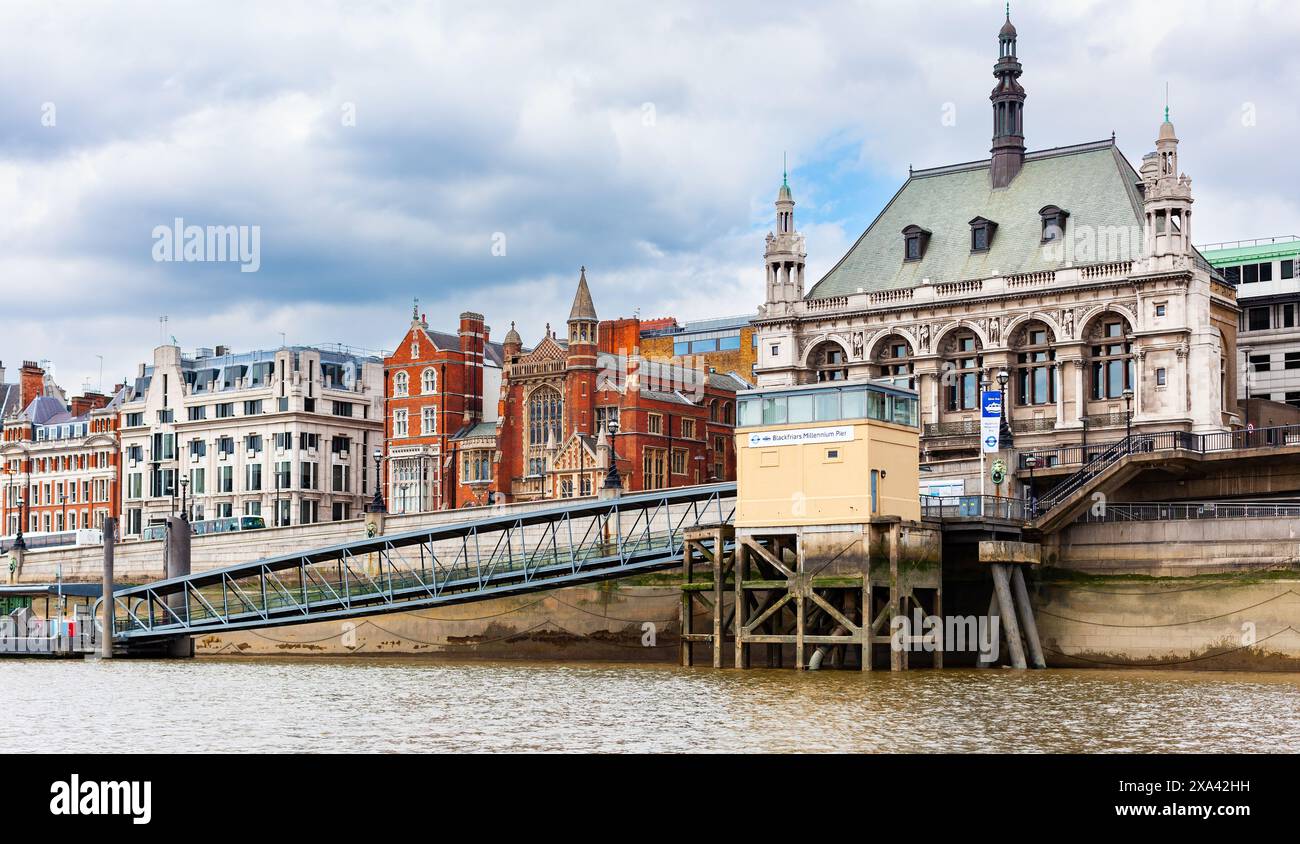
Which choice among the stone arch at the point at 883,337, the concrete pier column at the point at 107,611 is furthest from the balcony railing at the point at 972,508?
the concrete pier column at the point at 107,611

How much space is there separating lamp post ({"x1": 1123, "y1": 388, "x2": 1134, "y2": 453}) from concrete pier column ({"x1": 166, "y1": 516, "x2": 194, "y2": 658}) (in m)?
36.7

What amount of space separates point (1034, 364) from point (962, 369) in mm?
3669

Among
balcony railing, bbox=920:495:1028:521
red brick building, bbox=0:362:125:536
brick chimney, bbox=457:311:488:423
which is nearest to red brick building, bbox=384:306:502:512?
brick chimney, bbox=457:311:488:423

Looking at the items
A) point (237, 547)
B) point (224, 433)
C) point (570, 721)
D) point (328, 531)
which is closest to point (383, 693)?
point (570, 721)

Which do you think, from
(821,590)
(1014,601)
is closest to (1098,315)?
(1014,601)

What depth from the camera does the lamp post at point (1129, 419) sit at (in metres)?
63.7

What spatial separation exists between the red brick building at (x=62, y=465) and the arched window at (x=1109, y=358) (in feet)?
246

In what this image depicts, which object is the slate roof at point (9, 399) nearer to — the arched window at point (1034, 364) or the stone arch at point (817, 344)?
the stone arch at point (817, 344)

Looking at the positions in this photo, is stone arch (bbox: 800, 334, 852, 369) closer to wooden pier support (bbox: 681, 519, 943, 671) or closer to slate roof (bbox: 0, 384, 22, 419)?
wooden pier support (bbox: 681, 519, 943, 671)

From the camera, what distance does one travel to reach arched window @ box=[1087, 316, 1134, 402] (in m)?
80.4

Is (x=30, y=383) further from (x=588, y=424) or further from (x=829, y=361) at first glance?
(x=829, y=361)

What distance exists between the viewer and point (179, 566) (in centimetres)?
7169

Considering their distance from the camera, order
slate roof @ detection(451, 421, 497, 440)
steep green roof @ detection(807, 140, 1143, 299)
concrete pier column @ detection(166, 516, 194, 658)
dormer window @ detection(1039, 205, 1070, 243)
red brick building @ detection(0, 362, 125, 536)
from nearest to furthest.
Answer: concrete pier column @ detection(166, 516, 194, 658) < steep green roof @ detection(807, 140, 1143, 299) < dormer window @ detection(1039, 205, 1070, 243) < slate roof @ detection(451, 421, 497, 440) < red brick building @ detection(0, 362, 125, 536)
